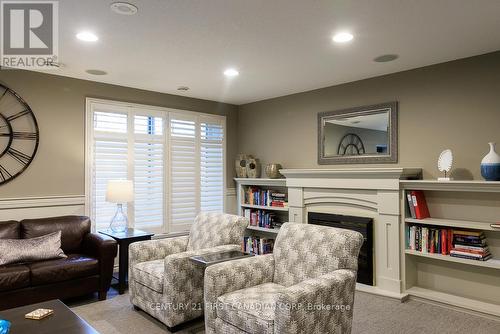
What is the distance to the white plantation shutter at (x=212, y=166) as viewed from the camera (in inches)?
220

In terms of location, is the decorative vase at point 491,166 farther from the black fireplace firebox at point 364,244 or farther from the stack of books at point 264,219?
the stack of books at point 264,219

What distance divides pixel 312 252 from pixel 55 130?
A: 338cm

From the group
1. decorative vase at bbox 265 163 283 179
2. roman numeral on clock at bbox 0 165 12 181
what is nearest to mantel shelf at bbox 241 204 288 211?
decorative vase at bbox 265 163 283 179

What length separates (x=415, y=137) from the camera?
3.95 m

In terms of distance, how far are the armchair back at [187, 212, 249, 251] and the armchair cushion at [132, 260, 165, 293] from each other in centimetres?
44

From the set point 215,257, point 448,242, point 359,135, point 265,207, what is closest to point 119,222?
point 215,257

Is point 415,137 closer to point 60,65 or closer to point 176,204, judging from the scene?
point 176,204

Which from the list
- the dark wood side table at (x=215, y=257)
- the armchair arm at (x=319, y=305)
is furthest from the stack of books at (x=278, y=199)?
the armchair arm at (x=319, y=305)

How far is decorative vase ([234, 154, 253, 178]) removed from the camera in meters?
5.72

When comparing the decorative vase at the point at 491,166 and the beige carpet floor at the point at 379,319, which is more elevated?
the decorative vase at the point at 491,166

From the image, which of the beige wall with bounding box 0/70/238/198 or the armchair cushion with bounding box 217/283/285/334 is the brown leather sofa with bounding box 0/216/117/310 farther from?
the armchair cushion with bounding box 217/283/285/334

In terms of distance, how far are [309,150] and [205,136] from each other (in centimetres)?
171

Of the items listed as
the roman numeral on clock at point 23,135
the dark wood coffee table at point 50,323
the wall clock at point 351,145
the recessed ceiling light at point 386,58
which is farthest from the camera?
the wall clock at point 351,145

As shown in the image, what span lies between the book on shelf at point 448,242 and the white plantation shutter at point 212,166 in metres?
3.02
